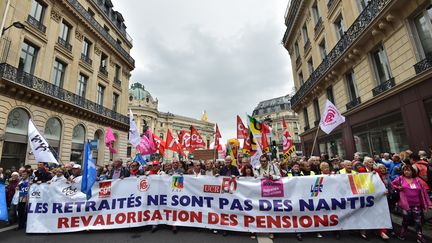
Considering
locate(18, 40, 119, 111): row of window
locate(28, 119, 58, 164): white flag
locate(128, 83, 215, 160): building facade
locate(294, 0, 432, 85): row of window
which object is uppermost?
locate(128, 83, 215, 160): building facade

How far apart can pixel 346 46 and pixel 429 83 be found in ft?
16.7

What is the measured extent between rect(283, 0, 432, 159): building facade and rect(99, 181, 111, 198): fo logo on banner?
1011 centimetres

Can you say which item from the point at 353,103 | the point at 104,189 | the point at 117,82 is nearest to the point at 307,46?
the point at 353,103

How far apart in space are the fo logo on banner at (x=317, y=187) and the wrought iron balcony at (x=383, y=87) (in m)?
6.84

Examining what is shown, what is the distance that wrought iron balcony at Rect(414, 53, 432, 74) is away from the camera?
723cm

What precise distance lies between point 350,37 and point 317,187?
31.5ft

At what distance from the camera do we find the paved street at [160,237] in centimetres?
449

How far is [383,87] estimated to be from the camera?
9.41 metres

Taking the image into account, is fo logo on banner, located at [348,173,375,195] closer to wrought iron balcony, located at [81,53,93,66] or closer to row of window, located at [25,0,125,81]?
row of window, located at [25,0,125,81]

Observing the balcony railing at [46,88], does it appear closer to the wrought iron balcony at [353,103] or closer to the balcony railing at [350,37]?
the balcony railing at [350,37]

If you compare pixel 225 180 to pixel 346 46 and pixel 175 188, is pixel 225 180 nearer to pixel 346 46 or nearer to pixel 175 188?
pixel 175 188

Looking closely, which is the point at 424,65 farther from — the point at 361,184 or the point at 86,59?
the point at 86,59

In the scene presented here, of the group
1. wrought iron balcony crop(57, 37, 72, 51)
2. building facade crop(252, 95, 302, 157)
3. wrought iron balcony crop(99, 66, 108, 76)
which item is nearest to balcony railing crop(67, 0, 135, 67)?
wrought iron balcony crop(99, 66, 108, 76)

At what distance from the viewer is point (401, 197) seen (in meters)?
4.61
